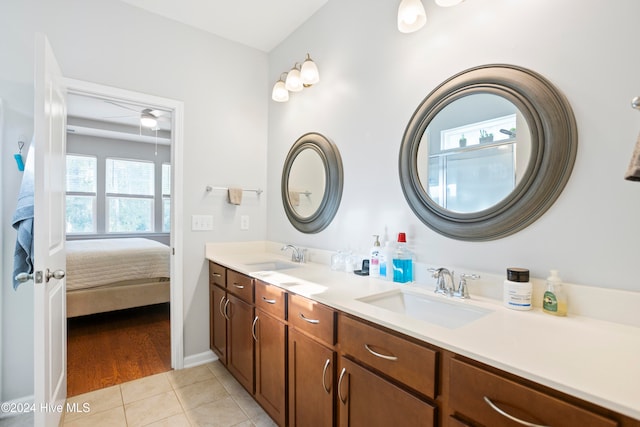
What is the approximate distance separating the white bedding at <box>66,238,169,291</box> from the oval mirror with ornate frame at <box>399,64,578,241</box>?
3182 mm

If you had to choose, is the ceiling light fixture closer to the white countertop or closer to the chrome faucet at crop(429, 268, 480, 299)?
the white countertop

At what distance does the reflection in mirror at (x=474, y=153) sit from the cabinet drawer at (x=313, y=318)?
2.49 ft

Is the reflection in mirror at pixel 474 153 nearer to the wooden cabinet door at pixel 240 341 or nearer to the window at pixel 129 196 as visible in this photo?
the wooden cabinet door at pixel 240 341

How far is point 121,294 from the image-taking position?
3.43 metres

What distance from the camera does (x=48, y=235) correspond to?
1527mm

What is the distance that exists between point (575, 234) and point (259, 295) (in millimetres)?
1522

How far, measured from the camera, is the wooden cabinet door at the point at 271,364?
1633 millimetres

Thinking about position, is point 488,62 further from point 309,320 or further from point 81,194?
point 81,194

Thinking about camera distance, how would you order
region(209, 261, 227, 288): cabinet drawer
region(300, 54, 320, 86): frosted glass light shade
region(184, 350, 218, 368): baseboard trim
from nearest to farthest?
1. region(300, 54, 320, 86): frosted glass light shade
2. region(209, 261, 227, 288): cabinet drawer
3. region(184, 350, 218, 368): baseboard trim

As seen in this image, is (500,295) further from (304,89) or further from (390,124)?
(304,89)

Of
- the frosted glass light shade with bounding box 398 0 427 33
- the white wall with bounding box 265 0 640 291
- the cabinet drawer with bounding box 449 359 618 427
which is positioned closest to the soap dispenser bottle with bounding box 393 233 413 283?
the white wall with bounding box 265 0 640 291

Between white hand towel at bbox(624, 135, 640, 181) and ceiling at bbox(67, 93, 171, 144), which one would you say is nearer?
white hand towel at bbox(624, 135, 640, 181)

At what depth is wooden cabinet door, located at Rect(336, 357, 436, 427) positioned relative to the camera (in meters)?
0.98

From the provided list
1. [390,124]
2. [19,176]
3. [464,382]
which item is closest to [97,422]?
[19,176]
